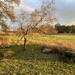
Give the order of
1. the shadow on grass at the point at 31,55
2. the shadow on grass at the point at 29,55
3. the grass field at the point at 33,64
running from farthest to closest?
the shadow on grass at the point at 29,55, the shadow on grass at the point at 31,55, the grass field at the point at 33,64

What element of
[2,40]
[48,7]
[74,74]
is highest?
[48,7]

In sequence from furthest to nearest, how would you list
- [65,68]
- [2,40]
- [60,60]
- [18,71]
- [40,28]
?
Result: 1. [2,40]
2. [40,28]
3. [60,60]
4. [65,68]
5. [18,71]

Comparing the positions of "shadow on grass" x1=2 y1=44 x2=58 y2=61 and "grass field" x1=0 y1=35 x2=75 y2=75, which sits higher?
"shadow on grass" x1=2 y1=44 x2=58 y2=61

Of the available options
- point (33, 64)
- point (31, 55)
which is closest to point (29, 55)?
point (31, 55)

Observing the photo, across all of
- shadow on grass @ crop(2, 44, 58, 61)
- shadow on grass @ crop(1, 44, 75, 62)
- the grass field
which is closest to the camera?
the grass field

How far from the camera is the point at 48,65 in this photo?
19.7 meters

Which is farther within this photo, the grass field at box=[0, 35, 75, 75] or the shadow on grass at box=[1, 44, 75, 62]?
the shadow on grass at box=[1, 44, 75, 62]

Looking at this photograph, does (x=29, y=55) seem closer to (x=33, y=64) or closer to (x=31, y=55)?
(x=31, y=55)

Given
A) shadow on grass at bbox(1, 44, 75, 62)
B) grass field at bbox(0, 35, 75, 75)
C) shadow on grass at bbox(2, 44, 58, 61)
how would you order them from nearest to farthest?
grass field at bbox(0, 35, 75, 75) < shadow on grass at bbox(1, 44, 75, 62) < shadow on grass at bbox(2, 44, 58, 61)

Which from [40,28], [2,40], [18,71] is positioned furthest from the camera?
[2,40]

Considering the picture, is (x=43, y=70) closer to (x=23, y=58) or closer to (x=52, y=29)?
(x=23, y=58)

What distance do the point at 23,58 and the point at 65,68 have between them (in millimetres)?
3879

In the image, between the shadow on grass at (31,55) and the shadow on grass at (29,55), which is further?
the shadow on grass at (29,55)

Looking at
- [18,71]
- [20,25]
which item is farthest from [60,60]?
[20,25]
